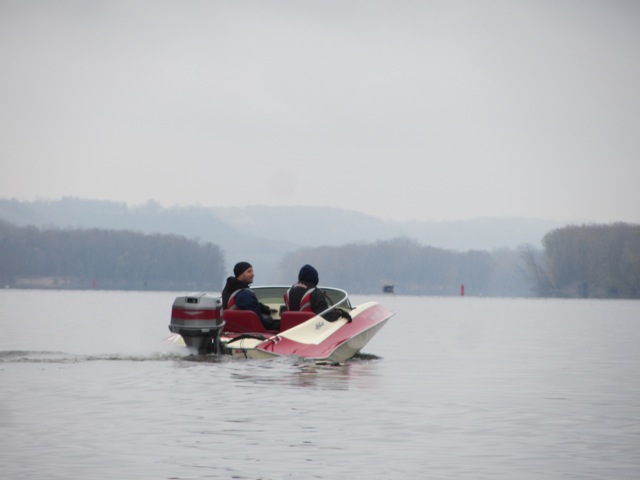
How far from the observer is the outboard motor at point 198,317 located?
21359 mm

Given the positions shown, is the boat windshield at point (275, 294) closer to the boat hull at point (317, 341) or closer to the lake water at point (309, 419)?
the boat hull at point (317, 341)

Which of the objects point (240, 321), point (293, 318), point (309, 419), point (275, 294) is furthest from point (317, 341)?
point (309, 419)

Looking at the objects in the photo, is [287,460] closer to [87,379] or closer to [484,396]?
[484,396]

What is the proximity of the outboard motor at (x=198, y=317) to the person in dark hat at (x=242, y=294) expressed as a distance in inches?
54.2

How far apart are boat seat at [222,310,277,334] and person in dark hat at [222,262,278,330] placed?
202mm

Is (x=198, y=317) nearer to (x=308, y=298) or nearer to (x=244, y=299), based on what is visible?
(x=244, y=299)

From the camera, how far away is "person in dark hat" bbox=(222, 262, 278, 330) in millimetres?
23219

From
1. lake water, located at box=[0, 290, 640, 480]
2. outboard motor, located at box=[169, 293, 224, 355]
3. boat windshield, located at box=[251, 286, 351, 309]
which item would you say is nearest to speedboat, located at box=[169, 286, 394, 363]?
outboard motor, located at box=[169, 293, 224, 355]

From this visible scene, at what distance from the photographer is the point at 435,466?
11445 mm

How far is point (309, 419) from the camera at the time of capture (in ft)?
49.5

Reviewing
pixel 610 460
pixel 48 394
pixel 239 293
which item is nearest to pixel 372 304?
pixel 239 293

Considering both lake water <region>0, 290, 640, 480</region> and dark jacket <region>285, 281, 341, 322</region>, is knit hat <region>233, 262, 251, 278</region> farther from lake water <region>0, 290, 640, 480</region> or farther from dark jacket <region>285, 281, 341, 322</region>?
lake water <region>0, 290, 640, 480</region>

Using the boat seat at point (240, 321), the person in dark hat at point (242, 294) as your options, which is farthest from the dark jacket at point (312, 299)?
the boat seat at point (240, 321)

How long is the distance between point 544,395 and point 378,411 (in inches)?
175
